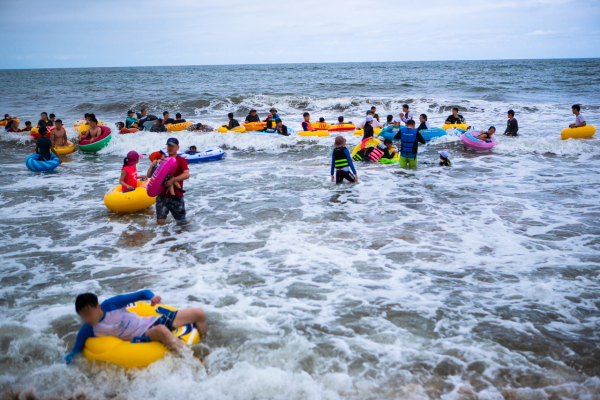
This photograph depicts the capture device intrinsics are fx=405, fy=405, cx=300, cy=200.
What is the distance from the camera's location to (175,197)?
7.42 metres

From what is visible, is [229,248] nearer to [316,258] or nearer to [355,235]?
[316,258]

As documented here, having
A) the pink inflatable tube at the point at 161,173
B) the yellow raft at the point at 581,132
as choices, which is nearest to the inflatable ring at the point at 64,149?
the pink inflatable tube at the point at 161,173

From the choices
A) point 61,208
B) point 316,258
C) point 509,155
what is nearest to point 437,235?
point 316,258

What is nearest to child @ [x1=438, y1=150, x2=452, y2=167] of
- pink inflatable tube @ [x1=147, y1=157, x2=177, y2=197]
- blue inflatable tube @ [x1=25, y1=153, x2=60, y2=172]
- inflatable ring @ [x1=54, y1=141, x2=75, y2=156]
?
pink inflatable tube @ [x1=147, y1=157, x2=177, y2=197]

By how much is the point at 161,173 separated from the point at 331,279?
350cm

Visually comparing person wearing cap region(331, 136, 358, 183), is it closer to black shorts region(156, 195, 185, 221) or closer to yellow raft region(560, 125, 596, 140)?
black shorts region(156, 195, 185, 221)

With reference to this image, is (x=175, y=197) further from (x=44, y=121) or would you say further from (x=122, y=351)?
(x=44, y=121)

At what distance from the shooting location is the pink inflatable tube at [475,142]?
14.4 metres

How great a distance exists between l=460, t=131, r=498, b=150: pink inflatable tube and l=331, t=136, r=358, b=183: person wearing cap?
21.1 ft

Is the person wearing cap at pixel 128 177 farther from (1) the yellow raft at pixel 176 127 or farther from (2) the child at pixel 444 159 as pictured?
(1) the yellow raft at pixel 176 127

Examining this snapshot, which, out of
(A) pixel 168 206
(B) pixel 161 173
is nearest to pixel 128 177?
(A) pixel 168 206

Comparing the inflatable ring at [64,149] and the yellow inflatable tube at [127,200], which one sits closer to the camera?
the yellow inflatable tube at [127,200]

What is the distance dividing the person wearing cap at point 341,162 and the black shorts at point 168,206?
3923 millimetres

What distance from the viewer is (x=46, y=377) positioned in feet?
12.2
